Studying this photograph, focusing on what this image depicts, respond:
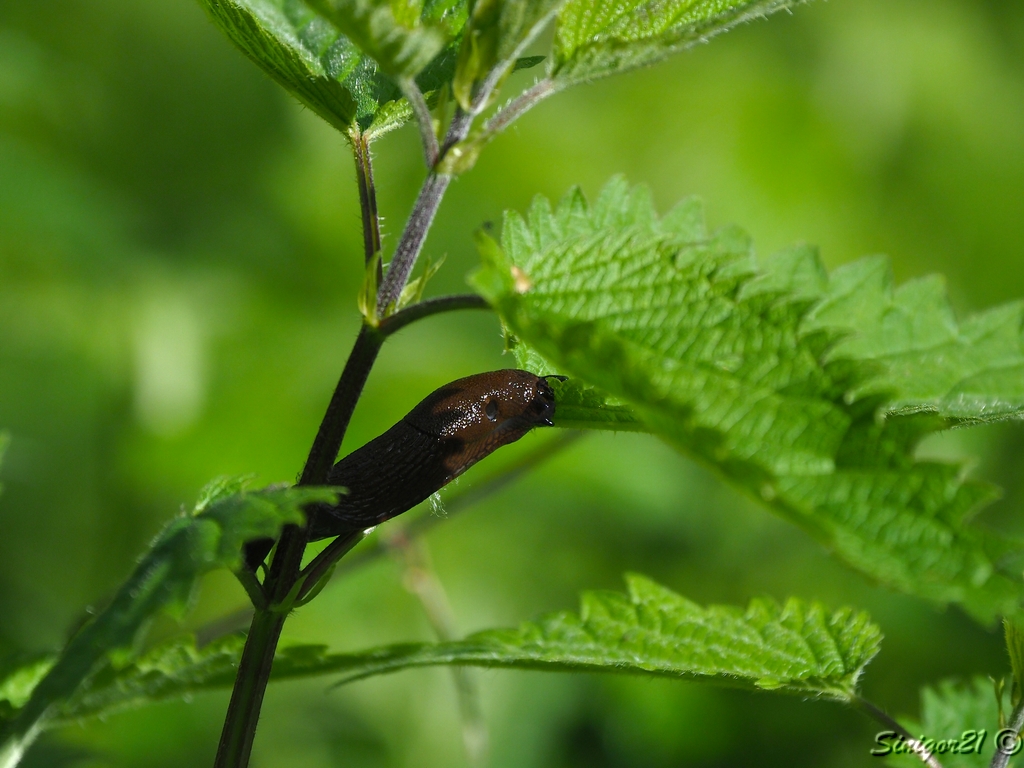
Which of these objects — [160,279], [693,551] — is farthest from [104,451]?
[693,551]

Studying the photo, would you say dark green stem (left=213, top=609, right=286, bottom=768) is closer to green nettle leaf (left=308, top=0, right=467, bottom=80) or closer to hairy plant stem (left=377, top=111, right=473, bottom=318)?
hairy plant stem (left=377, top=111, right=473, bottom=318)

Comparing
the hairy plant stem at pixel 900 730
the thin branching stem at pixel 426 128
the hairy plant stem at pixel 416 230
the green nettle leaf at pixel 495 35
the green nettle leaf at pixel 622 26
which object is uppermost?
the green nettle leaf at pixel 622 26

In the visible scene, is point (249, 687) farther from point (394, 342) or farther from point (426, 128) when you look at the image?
point (394, 342)

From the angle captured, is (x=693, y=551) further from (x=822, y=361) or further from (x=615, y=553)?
(x=822, y=361)

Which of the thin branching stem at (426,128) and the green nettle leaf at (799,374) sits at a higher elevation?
the thin branching stem at (426,128)

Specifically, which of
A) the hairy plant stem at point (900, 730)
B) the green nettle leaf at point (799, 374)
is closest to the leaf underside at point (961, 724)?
the hairy plant stem at point (900, 730)
